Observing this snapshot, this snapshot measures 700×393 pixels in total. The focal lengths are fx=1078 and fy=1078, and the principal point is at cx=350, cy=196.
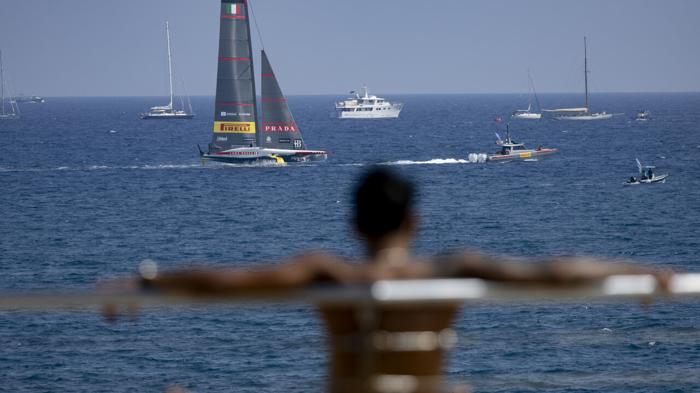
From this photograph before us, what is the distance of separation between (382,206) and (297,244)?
61207 millimetres

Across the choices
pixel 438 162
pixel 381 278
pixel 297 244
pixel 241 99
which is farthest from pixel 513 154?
pixel 381 278

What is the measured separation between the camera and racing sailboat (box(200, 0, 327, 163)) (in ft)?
325

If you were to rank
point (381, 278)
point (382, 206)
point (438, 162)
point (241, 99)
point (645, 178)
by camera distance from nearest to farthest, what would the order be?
point (381, 278), point (382, 206), point (645, 178), point (241, 99), point (438, 162)

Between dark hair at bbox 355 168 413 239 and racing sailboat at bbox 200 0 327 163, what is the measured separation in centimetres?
9543

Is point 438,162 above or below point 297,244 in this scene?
above

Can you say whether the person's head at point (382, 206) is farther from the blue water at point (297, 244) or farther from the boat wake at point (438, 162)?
the boat wake at point (438, 162)

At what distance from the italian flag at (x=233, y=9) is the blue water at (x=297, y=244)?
1575cm

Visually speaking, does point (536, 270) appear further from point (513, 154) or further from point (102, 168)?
point (513, 154)

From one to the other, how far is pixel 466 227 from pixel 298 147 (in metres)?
39.6

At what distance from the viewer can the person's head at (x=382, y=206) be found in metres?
3.49

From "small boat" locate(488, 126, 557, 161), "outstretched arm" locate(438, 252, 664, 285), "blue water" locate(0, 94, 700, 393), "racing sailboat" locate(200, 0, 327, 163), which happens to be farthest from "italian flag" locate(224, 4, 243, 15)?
→ "outstretched arm" locate(438, 252, 664, 285)

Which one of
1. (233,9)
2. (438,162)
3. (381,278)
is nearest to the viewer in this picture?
(381,278)

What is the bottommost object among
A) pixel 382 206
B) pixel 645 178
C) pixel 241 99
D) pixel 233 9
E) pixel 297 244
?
pixel 297 244

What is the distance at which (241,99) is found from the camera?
9906cm
